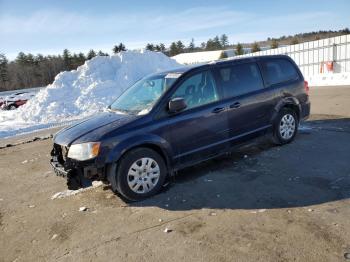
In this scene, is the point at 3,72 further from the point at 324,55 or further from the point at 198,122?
the point at 198,122

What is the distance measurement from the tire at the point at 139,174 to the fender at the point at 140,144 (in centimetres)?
9

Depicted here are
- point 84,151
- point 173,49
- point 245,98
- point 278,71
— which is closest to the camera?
point 84,151

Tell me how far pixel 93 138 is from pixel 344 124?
613 cm

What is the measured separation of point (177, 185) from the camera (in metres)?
5.28

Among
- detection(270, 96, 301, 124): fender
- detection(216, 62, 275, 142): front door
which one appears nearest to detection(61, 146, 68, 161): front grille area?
detection(216, 62, 275, 142): front door

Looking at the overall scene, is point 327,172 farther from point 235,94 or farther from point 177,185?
point 177,185

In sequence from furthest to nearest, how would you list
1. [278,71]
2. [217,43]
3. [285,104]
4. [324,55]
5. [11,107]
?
[217,43] → [11,107] → [324,55] → [278,71] → [285,104]

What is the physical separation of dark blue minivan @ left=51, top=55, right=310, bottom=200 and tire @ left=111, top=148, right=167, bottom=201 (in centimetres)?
1

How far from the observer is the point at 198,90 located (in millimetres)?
5418

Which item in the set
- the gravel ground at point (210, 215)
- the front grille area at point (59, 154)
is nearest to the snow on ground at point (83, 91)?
the front grille area at point (59, 154)

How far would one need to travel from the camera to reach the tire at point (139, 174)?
15.4 ft

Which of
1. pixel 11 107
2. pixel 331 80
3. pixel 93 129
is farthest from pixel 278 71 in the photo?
pixel 11 107

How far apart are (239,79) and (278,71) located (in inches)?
47.0

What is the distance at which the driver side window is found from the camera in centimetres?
527
